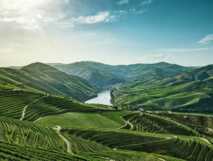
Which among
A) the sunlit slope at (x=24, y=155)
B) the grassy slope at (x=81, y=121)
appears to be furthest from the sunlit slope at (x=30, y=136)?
the grassy slope at (x=81, y=121)

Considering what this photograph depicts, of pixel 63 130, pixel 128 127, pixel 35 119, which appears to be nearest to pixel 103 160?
pixel 63 130

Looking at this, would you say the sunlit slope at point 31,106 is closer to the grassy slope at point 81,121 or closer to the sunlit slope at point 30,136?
the grassy slope at point 81,121

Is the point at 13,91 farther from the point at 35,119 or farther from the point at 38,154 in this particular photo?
the point at 38,154

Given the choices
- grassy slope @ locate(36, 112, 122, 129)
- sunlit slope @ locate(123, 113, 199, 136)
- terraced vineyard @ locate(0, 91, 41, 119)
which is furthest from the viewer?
sunlit slope @ locate(123, 113, 199, 136)

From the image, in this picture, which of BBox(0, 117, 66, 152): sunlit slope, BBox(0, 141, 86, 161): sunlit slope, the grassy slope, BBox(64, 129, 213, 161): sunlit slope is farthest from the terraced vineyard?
BBox(0, 141, 86, 161): sunlit slope

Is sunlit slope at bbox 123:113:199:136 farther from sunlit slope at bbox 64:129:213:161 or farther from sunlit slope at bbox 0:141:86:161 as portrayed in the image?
sunlit slope at bbox 0:141:86:161

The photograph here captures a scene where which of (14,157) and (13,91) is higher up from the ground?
(13,91)

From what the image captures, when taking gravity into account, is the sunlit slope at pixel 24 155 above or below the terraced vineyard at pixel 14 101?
below

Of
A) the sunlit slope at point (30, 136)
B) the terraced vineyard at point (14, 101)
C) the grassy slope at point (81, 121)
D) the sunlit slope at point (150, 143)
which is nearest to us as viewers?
the sunlit slope at point (30, 136)

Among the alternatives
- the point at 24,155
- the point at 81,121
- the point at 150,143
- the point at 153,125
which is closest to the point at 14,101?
the point at 81,121
